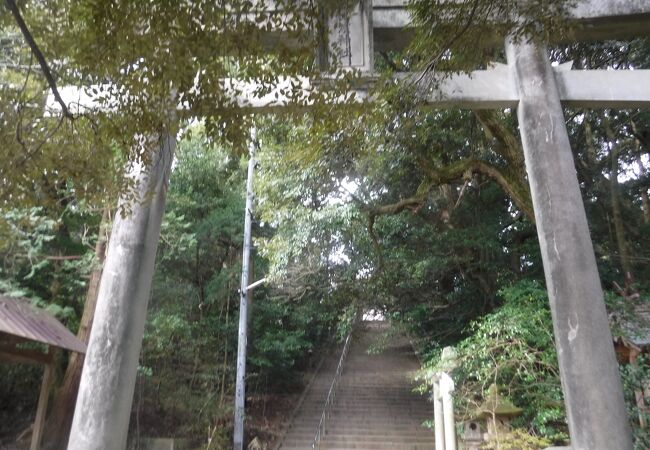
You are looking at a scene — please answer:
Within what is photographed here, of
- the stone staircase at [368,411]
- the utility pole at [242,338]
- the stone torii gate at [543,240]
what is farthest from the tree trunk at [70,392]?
the stone staircase at [368,411]

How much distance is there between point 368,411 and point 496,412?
8012 mm

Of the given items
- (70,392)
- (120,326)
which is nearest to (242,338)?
(70,392)

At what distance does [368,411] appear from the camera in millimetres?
12492

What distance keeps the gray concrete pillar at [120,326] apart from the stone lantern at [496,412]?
343cm

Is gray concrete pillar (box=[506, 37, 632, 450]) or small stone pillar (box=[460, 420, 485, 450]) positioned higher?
gray concrete pillar (box=[506, 37, 632, 450])

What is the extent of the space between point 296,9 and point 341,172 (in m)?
4.91

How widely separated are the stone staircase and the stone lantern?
3.40 m

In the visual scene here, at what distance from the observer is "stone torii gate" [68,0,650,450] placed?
368 cm

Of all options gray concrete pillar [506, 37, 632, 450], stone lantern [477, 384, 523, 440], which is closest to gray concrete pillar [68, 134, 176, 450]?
gray concrete pillar [506, 37, 632, 450]

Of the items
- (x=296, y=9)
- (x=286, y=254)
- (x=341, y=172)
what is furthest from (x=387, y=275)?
(x=296, y=9)

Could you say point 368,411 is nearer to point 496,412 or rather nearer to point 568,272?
point 496,412

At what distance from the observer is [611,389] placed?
3697 mm

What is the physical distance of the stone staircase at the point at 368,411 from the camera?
10.7m

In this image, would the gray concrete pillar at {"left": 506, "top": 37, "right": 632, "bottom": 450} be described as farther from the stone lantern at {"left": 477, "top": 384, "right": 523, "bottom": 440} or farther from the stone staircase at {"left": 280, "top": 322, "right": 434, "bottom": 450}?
the stone staircase at {"left": 280, "top": 322, "right": 434, "bottom": 450}
